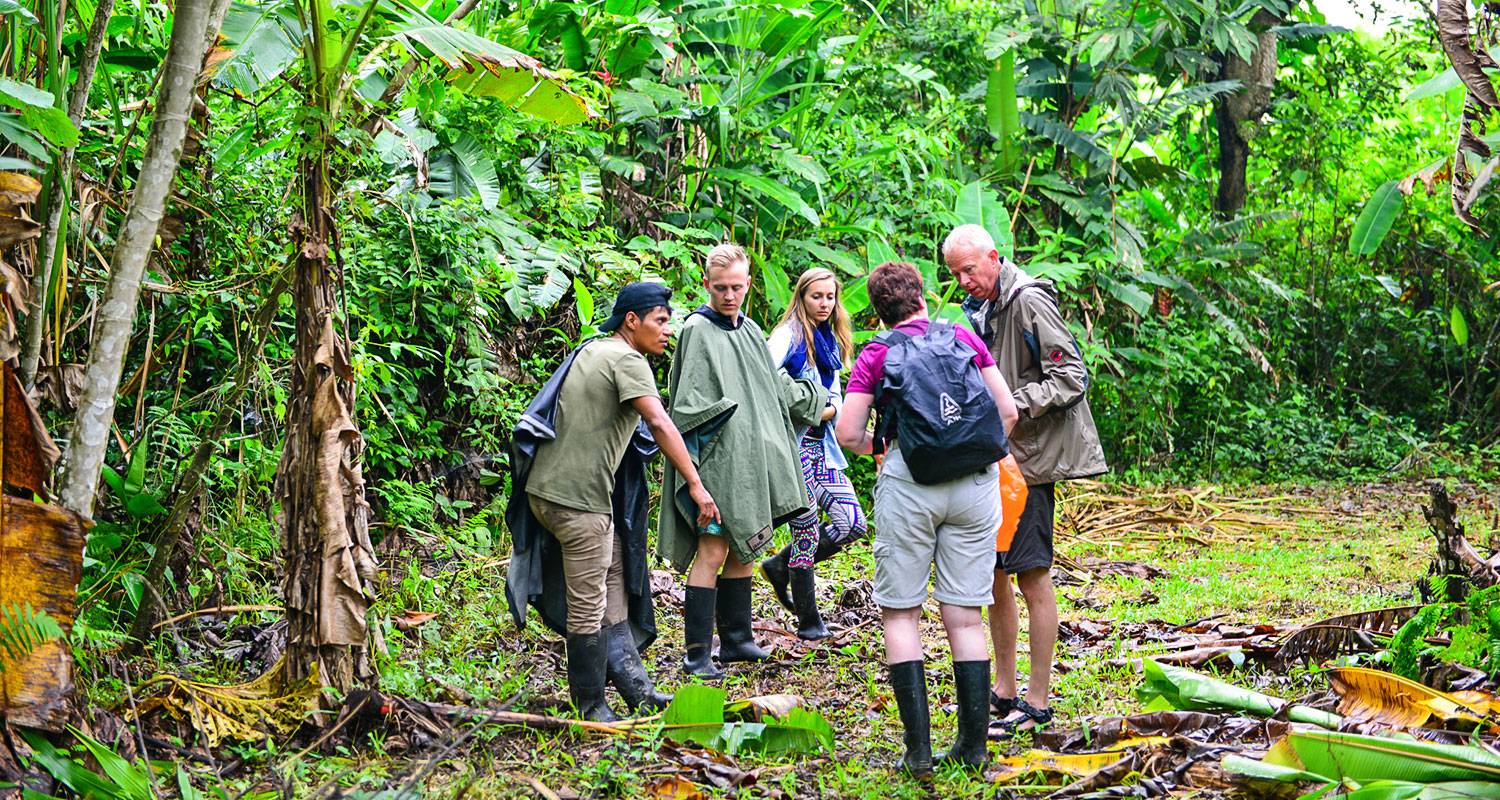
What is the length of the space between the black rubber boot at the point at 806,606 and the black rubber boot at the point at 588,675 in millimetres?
1803

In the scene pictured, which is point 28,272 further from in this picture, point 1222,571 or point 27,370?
point 1222,571

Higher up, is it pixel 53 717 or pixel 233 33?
pixel 233 33

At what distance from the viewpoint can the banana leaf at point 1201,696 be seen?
4816mm

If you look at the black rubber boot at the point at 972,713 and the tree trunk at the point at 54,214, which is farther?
the black rubber boot at the point at 972,713

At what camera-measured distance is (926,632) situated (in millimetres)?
7242

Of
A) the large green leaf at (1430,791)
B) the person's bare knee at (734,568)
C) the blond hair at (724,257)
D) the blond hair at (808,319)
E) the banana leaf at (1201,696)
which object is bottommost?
the banana leaf at (1201,696)

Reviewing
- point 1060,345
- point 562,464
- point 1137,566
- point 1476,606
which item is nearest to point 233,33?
point 562,464

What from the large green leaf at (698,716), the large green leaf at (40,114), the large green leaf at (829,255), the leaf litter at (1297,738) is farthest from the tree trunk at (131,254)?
the large green leaf at (829,255)

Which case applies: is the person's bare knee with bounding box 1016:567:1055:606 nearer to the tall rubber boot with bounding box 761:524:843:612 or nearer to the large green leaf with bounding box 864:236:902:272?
the tall rubber boot with bounding box 761:524:843:612

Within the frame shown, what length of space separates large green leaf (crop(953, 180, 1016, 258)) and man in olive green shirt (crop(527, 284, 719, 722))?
587 cm

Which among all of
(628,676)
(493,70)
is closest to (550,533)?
(628,676)

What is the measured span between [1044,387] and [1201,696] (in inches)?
50.8

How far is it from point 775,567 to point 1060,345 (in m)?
2.46

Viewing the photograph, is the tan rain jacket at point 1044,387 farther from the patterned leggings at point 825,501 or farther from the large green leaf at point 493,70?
the large green leaf at point 493,70
